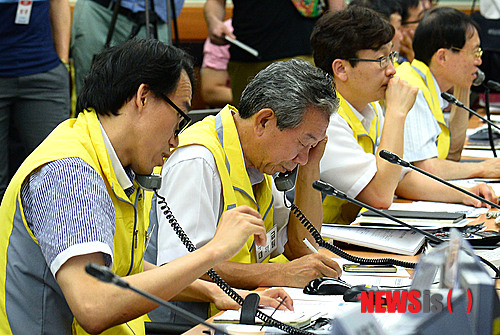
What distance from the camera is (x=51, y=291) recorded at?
1.40 m

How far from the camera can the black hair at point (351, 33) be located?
2527mm

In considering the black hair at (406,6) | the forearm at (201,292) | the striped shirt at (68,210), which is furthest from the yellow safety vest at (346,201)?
the black hair at (406,6)

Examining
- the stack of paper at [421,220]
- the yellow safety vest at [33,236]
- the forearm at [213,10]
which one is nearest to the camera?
the yellow safety vest at [33,236]

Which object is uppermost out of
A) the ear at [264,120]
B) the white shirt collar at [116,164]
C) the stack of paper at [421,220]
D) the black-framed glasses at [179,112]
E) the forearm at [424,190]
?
the black-framed glasses at [179,112]

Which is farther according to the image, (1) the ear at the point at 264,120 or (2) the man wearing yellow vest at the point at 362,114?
(2) the man wearing yellow vest at the point at 362,114

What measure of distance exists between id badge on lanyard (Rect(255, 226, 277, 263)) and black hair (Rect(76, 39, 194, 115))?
0.62 meters

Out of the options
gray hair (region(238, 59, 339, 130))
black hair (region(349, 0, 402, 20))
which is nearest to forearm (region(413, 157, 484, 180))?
black hair (region(349, 0, 402, 20))

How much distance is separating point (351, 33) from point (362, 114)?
31 centimetres

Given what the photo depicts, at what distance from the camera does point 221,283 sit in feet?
5.24

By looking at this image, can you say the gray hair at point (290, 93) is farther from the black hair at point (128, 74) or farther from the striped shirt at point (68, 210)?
the striped shirt at point (68, 210)

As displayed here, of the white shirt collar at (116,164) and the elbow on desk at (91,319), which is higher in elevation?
the white shirt collar at (116,164)

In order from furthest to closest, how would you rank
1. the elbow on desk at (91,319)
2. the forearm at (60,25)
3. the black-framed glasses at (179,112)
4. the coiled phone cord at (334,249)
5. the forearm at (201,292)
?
the forearm at (60,25)
the coiled phone cord at (334,249)
the forearm at (201,292)
the black-framed glasses at (179,112)
the elbow on desk at (91,319)

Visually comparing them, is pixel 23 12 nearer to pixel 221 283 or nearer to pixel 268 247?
pixel 268 247

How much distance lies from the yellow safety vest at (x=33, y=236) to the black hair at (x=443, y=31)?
6.80 feet
